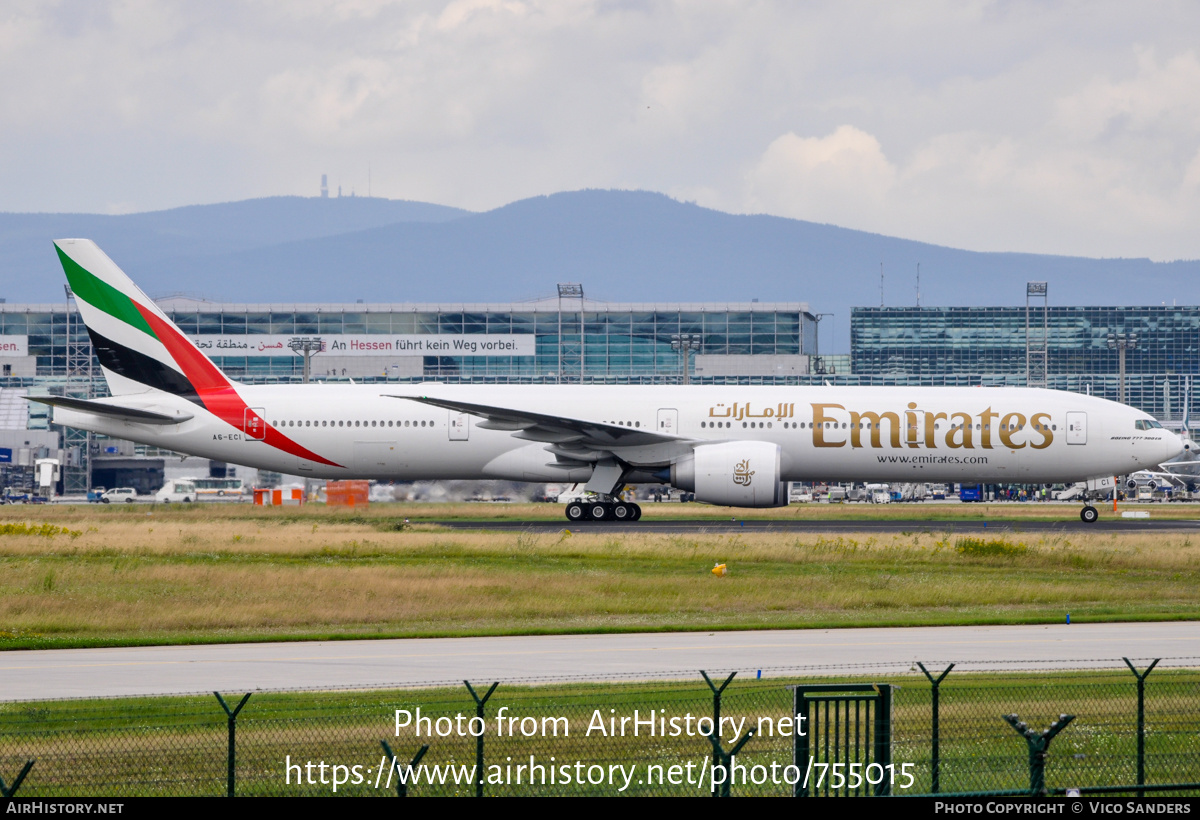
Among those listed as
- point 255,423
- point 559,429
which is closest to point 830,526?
point 559,429

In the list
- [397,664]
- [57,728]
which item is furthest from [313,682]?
[57,728]

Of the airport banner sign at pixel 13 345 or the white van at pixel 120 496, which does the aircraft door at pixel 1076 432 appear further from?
the airport banner sign at pixel 13 345

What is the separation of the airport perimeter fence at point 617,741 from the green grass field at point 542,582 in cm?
705

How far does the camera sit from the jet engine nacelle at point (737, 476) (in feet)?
126

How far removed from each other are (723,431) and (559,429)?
5575 mm

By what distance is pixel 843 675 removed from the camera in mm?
15289

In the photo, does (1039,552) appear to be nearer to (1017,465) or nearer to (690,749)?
(1017,465)

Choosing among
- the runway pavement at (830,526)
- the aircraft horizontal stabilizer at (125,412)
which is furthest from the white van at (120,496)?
the runway pavement at (830,526)

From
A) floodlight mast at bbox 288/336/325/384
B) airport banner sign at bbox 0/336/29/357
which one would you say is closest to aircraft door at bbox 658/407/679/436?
floodlight mast at bbox 288/336/325/384

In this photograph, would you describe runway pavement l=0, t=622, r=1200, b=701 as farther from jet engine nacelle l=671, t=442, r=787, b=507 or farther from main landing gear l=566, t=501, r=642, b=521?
main landing gear l=566, t=501, r=642, b=521

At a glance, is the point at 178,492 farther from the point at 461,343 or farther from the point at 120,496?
the point at 461,343

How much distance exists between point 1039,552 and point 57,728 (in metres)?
24.5

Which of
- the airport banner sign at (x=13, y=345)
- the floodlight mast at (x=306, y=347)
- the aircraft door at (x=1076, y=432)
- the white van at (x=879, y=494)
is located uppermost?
the airport banner sign at (x=13, y=345)

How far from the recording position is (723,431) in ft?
136
